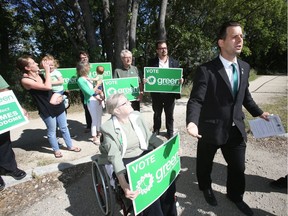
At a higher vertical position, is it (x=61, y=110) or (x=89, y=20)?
(x=89, y=20)

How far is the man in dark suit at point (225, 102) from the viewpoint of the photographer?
7.23 feet

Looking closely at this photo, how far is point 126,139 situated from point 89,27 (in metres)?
8.27

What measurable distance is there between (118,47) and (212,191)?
6487mm

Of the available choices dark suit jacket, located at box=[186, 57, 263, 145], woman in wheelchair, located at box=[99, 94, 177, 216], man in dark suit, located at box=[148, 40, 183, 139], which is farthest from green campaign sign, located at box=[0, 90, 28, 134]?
dark suit jacket, located at box=[186, 57, 263, 145]

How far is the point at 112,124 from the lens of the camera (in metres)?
2.39

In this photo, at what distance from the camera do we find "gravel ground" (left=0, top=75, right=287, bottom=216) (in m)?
2.89

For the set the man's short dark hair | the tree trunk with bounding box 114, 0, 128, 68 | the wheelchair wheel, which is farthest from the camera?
the tree trunk with bounding box 114, 0, 128, 68

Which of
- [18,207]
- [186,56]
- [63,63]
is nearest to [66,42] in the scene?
[63,63]

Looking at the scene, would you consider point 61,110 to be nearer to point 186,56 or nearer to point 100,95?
point 100,95

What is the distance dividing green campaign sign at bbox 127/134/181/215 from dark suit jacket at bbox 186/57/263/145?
1.40ft

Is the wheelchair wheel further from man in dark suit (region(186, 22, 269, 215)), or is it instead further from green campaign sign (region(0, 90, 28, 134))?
green campaign sign (region(0, 90, 28, 134))

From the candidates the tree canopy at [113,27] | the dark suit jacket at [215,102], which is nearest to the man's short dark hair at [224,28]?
the dark suit jacket at [215,102]

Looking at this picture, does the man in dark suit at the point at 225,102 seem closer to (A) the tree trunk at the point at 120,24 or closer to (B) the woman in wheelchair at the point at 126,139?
(B) the woman in wheelchair at the point at 126,139

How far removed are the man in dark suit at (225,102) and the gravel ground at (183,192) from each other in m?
0.42
